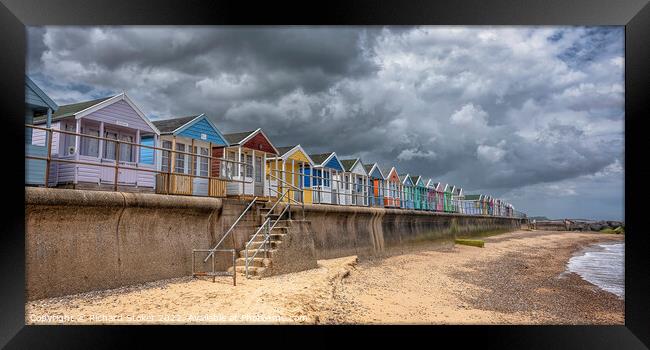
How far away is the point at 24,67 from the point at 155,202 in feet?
12.4

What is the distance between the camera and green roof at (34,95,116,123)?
42.3ft

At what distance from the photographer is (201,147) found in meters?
17.5

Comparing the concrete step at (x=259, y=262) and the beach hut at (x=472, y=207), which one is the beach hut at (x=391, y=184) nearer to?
the beach hut at (x=472, y=207)

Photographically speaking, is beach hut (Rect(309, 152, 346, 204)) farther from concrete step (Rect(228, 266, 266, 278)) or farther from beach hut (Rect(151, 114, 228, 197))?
concrete step (Rect(228, 266, 266, 278))

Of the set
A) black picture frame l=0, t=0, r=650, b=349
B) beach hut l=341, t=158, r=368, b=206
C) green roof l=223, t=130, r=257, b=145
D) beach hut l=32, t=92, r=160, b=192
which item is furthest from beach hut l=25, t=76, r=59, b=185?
beach hut l=341, t=158, r=368, b=206

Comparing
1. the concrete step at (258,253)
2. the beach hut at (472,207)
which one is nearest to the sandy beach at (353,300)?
the concrete step at (258,253)

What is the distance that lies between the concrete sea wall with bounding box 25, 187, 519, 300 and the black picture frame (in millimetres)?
1473

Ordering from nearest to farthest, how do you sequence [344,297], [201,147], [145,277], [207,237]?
[145,277], [344,297], [207,237], [201,147]
